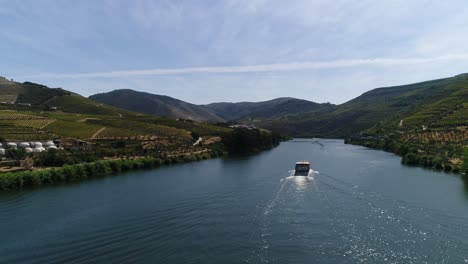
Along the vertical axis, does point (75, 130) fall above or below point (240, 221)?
above

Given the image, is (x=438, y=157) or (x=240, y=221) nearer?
(x=240, y=221)

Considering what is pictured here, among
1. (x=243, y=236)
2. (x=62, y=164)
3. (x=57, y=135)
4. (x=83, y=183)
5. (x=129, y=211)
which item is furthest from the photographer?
(x=57, y=135)

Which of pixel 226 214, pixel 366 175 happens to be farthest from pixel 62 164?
pixel 366 175

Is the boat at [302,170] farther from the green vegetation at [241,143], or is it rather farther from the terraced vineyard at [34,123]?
the terraced vineyard at [34,123]

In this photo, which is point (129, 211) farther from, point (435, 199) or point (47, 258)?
point (435, 199)

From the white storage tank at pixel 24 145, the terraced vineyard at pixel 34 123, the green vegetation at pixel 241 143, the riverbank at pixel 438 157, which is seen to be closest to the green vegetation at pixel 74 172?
the white storage tank at pixel 24 145

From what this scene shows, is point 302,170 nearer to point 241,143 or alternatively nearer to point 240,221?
point 240,221

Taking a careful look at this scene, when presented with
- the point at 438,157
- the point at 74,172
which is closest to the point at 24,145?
the point at 74,172

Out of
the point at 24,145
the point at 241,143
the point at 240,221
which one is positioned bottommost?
the point at 240,221
